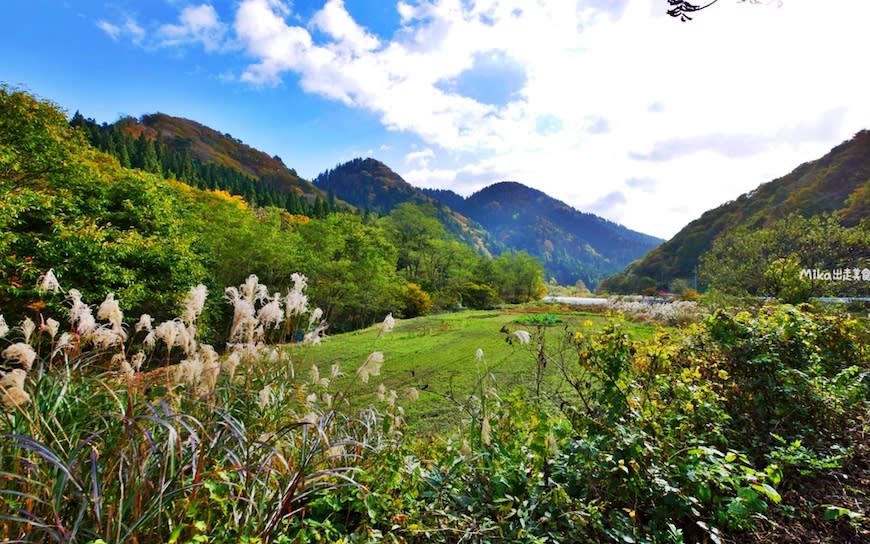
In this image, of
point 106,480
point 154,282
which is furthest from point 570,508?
point 154,282

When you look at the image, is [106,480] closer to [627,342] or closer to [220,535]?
[220,535]

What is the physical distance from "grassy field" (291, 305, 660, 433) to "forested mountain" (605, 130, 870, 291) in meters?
27.8

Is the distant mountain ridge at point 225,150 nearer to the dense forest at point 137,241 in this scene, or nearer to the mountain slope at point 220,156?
the mountain slope at point 220,156

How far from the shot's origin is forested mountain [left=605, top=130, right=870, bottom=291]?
1432 inches

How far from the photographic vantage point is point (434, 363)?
9.78 meters

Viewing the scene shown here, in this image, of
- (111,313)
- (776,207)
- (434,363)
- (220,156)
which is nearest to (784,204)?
(776,207)

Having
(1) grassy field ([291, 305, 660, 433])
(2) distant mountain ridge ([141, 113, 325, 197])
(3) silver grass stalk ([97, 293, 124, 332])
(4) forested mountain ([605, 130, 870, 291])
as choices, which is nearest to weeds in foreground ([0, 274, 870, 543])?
(3) silver grass stalk ([97, 293, 124, 332])

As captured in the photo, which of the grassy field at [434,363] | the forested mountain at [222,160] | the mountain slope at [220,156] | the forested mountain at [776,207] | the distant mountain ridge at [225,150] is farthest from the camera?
the distant mountain ridge at [225,150]

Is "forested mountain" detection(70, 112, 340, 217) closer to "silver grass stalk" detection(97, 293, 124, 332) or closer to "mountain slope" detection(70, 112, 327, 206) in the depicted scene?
"mountain slope" detection(70, 112, 327, 206)

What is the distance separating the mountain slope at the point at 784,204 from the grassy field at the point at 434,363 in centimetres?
2961

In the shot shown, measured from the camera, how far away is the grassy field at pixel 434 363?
563 centimetres

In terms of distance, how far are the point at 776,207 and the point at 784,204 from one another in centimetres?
69

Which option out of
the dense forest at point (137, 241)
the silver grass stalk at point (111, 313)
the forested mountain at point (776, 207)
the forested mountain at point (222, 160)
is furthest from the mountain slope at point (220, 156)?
the silver grass stalk at point (111, 313)

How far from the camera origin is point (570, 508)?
5.89 feet
